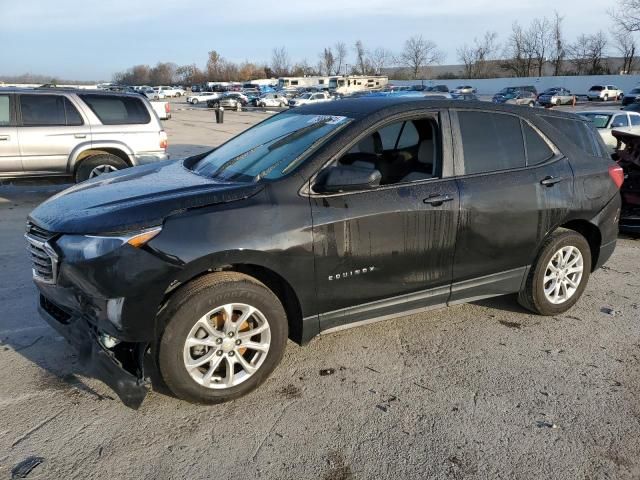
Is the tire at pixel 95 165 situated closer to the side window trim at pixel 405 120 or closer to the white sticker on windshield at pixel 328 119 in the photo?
the white sticker on windshield at pixel 328 119

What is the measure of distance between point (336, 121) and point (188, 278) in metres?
1.52

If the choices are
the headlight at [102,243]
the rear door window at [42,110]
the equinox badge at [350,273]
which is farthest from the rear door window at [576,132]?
the rear door window at [42,110]

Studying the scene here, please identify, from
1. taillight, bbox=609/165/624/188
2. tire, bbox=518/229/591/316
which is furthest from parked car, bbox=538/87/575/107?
tire, bbox=518/229/591/316

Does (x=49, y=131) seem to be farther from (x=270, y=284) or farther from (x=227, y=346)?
(x=227, y=346)

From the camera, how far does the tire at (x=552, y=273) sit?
13.9 ft

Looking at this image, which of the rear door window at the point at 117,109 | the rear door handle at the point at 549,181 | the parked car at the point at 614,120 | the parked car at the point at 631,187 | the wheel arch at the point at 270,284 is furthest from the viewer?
the parked car at the point at 614,120

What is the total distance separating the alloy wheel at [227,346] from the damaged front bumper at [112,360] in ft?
0.89

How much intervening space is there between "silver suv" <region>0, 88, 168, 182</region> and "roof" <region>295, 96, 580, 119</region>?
5.51m

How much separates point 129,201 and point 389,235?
162cm

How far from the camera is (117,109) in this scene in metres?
8.91

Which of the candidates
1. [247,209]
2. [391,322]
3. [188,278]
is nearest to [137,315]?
[188,278]

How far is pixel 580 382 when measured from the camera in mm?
3455

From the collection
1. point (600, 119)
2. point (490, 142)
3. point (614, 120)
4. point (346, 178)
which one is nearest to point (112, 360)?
point (346, 178)

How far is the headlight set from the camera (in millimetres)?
2812
